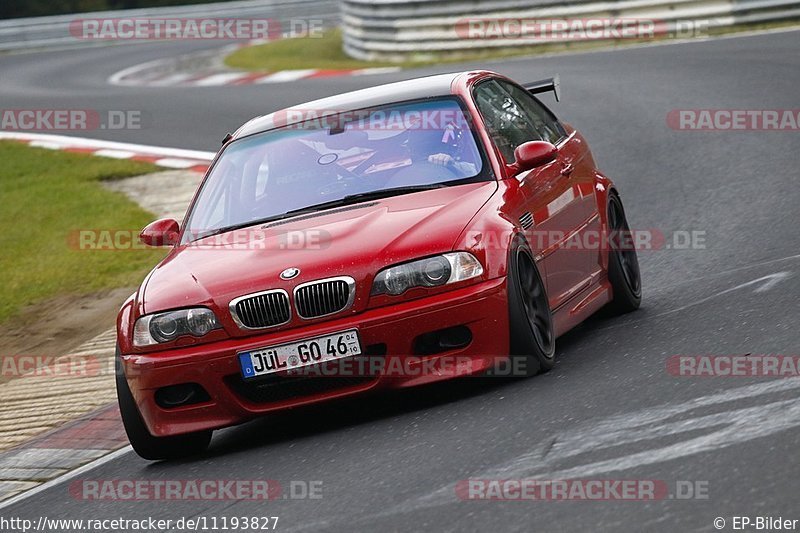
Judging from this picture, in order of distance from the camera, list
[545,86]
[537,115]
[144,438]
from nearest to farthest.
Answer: [144,438] → [537,115] → [545,86]

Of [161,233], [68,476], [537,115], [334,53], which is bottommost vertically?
[334,53]

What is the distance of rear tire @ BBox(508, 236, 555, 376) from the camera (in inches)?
254

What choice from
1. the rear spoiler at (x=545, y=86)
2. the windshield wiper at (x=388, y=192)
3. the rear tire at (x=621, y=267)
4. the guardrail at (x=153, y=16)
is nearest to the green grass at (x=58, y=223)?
the rear spoiler at (x=545, y=86)

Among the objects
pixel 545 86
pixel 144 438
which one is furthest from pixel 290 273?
pixel 545 86

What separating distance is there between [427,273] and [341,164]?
1.27 m

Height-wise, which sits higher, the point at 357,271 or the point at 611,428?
the point at 357,271

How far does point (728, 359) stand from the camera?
636 cm

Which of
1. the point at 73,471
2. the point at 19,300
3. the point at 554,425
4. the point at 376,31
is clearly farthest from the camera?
the point at 376,31

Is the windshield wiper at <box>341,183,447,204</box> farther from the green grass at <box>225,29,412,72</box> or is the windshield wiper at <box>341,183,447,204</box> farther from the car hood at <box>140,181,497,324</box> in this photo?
the green grass at <box>225,29,412,72</box>

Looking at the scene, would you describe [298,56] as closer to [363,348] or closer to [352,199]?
[352,199]

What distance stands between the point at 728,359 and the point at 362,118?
2324 millimetres

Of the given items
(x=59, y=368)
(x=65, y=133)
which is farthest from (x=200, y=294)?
(x=65, y=133)

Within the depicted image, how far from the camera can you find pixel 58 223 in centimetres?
1423

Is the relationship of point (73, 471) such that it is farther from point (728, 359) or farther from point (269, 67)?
point (269, 67)
